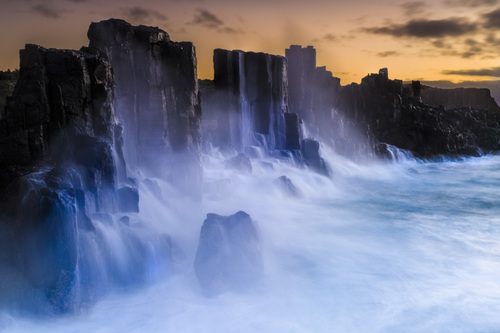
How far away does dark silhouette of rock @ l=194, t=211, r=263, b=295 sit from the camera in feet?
29.9

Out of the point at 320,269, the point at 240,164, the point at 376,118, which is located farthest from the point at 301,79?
the point at 320,269

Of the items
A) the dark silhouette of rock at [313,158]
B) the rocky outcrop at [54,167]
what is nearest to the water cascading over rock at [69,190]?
the rocky outcrop at [54,167]

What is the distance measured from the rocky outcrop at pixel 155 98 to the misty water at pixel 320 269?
1064mm

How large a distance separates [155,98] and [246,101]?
1060cm

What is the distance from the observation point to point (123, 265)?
8.97 meters

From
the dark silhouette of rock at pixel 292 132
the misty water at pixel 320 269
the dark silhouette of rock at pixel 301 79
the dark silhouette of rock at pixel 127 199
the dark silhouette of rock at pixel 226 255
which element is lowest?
the misty water at pixel 320 269

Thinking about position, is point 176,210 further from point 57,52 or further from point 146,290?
point 57,52

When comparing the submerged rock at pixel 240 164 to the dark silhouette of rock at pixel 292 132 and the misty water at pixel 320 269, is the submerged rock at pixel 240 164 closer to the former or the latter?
the misty water at pixel 320 269

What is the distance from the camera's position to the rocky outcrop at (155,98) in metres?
13.1

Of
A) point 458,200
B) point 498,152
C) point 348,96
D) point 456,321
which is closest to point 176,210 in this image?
point 456,321

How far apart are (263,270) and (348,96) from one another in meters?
32.2

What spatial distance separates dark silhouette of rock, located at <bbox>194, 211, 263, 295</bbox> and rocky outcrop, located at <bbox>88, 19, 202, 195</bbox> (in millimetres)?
5278

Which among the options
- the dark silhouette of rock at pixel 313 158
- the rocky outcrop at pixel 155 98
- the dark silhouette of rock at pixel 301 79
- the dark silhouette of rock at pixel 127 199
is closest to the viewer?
the dark silhouette of rock at pixel 127 199

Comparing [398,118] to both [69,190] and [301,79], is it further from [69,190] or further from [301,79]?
[69,190]
